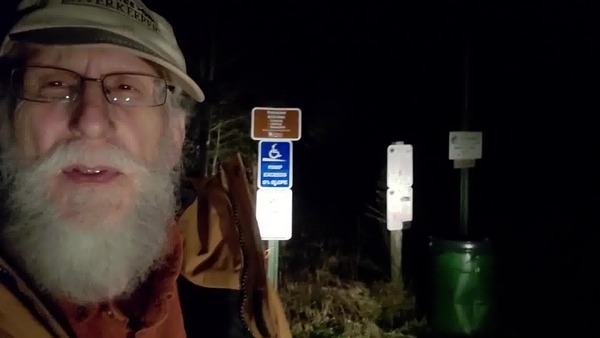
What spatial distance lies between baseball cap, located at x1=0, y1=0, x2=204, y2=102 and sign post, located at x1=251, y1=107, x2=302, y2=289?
443 cm

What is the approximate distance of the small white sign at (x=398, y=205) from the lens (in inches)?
297

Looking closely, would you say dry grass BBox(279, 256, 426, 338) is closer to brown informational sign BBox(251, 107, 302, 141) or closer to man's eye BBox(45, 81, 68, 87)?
brown informational sign BBox(251, 107, 302, 141)

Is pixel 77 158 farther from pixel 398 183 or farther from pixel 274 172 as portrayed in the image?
pixel 398 183

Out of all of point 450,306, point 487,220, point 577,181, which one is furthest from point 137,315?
point 577,181

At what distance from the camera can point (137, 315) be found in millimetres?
1875

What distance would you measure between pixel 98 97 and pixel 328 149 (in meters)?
13.2

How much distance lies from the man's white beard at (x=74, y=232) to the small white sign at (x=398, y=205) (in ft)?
19.0

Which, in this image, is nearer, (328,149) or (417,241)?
(417,241)

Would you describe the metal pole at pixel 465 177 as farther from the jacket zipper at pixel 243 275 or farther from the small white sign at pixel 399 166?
the jacket zipper at pixel 243 275

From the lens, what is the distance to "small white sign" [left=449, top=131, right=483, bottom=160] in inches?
299

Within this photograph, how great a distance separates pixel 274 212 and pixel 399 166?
1717 millimetres

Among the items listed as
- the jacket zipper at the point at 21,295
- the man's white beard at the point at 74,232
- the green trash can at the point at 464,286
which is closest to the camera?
the jacket zipper at the point at 21,295

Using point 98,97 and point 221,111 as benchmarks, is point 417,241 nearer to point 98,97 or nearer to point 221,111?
point 221,111

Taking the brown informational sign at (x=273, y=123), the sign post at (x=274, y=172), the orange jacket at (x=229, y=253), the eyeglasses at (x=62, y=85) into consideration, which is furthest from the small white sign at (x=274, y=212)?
the eyeglasses at (x=62, y=85)
